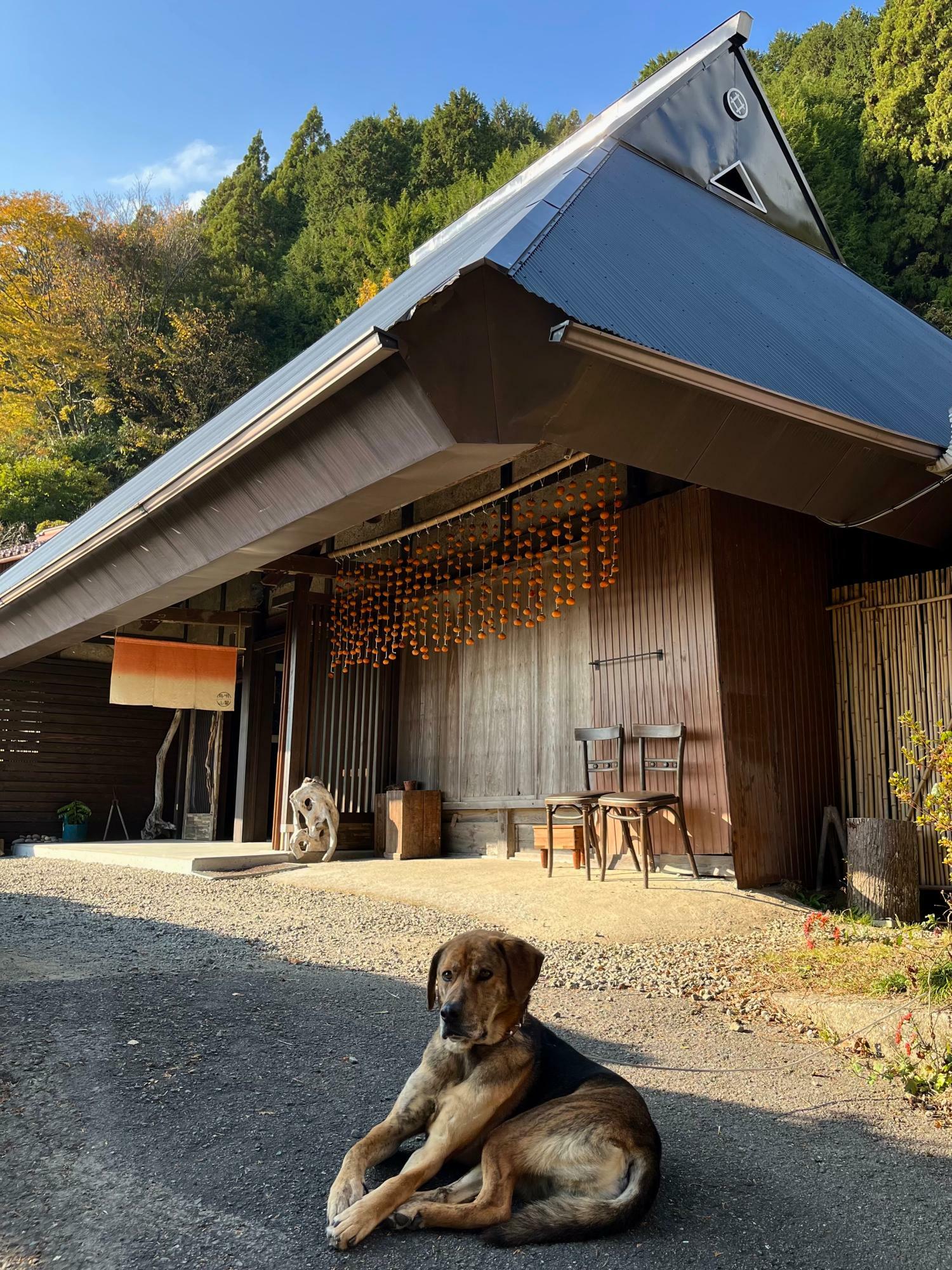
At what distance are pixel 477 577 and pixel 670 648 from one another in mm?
2638

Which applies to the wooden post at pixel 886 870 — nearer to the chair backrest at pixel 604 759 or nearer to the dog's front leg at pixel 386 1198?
the chair backrest at pixel 604 759

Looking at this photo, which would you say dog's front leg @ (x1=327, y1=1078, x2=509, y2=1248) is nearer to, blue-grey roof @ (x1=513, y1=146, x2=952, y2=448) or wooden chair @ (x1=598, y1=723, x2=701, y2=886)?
blue-grey roof @ (x1=513, y1=146, x2=952, y2=448)

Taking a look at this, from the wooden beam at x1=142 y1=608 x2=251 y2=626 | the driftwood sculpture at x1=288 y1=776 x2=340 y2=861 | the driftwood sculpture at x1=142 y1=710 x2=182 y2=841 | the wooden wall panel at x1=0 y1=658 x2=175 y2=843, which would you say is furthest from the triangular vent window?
the wooden wall panel at x1=0 y1=658 x2=175 y2=843

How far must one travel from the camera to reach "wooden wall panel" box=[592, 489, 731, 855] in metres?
6.72

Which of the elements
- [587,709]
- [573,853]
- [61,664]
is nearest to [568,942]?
[573,853]

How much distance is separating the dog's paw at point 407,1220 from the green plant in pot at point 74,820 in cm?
1128

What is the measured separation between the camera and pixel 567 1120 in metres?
2.07

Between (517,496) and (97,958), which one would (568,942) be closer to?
(97,958)

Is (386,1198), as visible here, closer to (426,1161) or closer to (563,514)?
(426,1161)

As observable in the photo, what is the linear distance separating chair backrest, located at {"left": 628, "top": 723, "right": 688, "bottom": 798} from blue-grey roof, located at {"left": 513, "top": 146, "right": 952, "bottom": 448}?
100.0 inches

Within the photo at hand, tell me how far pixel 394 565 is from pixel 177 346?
60.4 ft

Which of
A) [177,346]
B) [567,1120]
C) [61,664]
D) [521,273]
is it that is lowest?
[567,1120]

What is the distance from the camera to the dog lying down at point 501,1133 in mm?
1958

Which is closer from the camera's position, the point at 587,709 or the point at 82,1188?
the point at 82,1188
